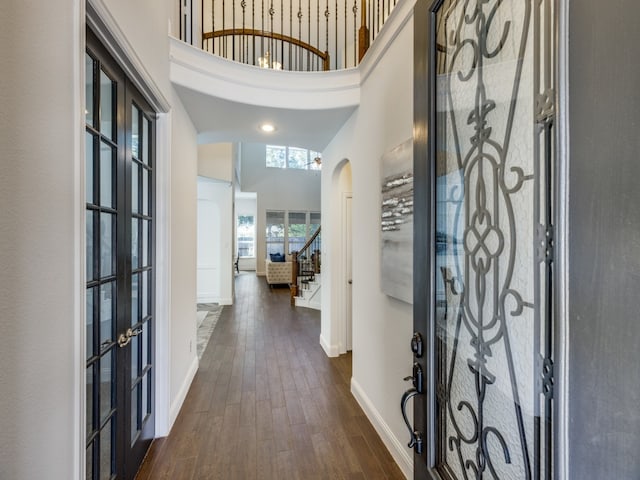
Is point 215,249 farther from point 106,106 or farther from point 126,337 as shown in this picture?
point 106,106

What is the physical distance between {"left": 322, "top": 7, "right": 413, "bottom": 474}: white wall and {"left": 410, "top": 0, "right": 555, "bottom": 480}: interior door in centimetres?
82

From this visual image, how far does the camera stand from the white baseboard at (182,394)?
2287 mm

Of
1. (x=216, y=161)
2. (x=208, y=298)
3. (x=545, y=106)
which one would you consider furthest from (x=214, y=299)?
(x=545, y=106)

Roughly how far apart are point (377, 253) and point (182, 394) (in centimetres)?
208

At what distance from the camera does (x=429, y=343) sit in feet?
3.15

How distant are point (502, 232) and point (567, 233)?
26 centimetres

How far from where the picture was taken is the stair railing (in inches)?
261

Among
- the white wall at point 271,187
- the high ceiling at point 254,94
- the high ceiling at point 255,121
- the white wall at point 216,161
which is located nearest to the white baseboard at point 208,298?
the white wall at point 216,161

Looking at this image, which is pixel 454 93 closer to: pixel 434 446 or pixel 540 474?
pixel 540 474

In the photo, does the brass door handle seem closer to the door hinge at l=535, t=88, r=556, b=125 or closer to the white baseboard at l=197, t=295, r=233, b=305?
→ the door hinge at l=535, t=88, r=556, b=125

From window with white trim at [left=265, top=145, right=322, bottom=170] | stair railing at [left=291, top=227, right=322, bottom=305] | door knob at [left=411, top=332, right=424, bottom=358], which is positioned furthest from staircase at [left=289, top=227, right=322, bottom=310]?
window with white trim at [left=265, top=145, right=322, bottom=170]

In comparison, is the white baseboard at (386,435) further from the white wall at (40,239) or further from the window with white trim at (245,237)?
the window with white trim at (245,237)

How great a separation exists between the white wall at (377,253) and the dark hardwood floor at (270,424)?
213mm

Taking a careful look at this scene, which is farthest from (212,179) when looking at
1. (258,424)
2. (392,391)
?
(392,391)
